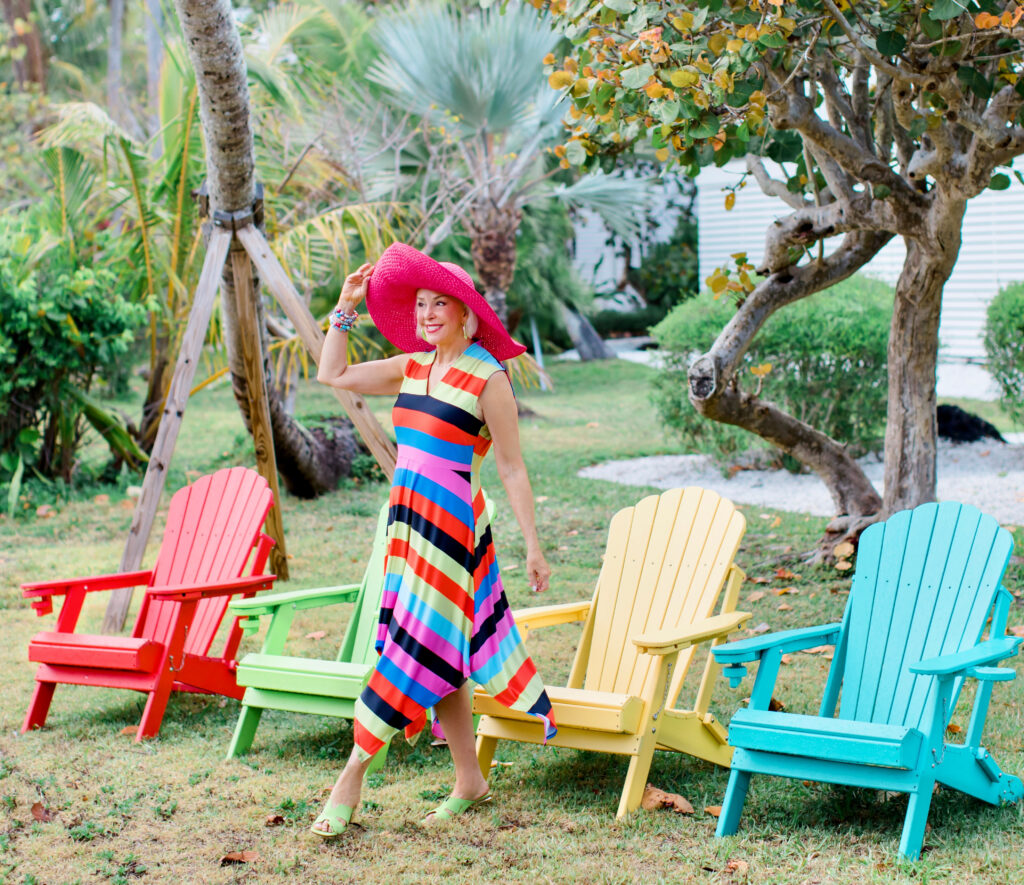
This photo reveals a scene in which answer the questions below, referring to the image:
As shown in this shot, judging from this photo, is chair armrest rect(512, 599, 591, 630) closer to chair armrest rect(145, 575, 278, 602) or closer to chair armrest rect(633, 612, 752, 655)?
chair armrest rect(633, 612, 752, 655)

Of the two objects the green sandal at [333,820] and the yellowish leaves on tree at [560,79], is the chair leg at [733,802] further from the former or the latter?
Result: the yellowish leaves on tree at [560,79]

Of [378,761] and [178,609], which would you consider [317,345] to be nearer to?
[178,609]

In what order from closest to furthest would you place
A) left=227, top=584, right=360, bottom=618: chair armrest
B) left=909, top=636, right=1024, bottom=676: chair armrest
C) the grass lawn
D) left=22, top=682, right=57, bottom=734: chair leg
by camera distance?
left=909, top=636, right=1024, bottom=676: chair armrest, the grass lawn, left=227, top=584, right=360, bottom=618: chair armrest, left=22, top=682, right=57, bottom=734: chair leg

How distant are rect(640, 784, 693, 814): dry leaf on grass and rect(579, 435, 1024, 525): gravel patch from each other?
462cm

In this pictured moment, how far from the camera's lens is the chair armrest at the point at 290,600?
13.9 feet

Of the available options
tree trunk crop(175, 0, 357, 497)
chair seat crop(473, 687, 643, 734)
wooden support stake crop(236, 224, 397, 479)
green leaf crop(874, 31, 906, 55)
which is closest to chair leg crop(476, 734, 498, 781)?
chair seat crop(473, 687, 643, 734)

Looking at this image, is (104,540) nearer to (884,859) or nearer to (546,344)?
(884,859)

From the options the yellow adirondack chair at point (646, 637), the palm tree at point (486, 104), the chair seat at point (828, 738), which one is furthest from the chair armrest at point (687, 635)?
the palm tree at point (486, 104)

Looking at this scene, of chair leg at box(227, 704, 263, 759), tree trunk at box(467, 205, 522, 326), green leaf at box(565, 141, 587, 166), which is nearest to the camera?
chair leg at box(227, 704, 263, 759)

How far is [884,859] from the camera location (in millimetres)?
2994

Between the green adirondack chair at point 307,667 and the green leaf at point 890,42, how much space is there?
2519mm

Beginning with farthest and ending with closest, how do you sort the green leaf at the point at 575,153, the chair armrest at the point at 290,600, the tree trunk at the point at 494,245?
the tree trunk at the point at 494,245 → the green leaf at the point at 575,153 → the chair armrest at the point at 290,600

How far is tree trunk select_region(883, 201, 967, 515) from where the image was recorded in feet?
18.8

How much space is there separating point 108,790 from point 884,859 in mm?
2573
